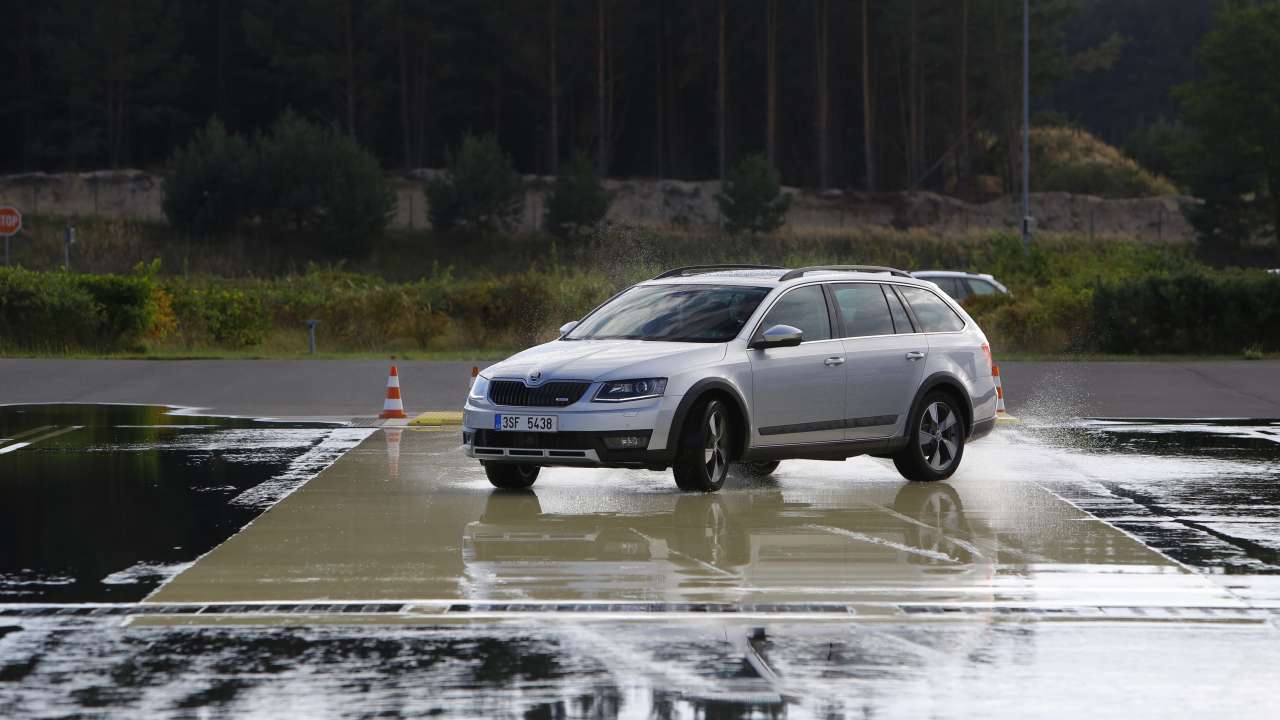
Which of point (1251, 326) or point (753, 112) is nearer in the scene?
point (1251, 326)

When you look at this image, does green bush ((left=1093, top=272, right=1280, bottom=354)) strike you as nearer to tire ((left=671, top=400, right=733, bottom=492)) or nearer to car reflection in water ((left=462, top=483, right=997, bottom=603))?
car reflection in water ((left=462, top=483, right=997, bottom=603))

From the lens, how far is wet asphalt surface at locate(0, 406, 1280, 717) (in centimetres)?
702

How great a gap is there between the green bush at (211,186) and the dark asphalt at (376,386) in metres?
49.8

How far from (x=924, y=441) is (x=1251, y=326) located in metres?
19.0

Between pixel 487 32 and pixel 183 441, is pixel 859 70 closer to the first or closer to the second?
pixel 487 32

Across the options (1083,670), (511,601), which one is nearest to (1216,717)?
(1083,670)

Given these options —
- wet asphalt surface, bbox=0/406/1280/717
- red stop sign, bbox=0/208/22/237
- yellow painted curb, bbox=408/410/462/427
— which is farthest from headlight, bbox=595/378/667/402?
red stop sign, bbox=0/208/22/237

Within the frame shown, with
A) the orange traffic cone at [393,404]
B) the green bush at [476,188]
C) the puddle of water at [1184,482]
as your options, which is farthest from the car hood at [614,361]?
the green bush at [476,188]

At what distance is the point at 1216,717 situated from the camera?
660cm

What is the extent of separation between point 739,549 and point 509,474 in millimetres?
3495

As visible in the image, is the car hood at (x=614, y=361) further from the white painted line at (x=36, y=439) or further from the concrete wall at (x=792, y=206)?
the concrete wall at (x=792, y=206)

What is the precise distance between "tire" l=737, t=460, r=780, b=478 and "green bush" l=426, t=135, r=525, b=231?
6606 cm

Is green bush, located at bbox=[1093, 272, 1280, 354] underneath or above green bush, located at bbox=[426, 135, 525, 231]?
underneath

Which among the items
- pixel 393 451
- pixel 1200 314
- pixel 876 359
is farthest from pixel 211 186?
pixel 876 359
